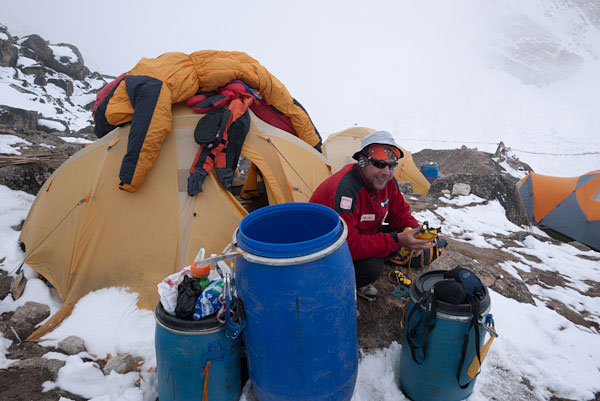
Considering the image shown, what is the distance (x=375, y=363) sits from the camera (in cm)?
253

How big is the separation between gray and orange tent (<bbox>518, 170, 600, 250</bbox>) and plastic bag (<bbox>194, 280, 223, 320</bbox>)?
10.7 m

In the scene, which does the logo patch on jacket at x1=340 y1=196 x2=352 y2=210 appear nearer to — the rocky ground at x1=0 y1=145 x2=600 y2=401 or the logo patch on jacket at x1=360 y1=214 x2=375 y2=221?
the logo patch on jacket at x1=360 y1=214 x2=375 y2=221

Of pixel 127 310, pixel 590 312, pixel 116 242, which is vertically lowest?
pixel 590 312

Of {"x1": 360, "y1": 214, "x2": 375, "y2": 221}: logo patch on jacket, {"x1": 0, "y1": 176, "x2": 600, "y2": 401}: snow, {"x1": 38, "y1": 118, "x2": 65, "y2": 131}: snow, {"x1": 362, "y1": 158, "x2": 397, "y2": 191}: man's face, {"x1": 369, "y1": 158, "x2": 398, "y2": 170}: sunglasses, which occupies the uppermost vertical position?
{"x1": 369, "y1": 158, "x2": 398, "y2": 170}: sunglasses

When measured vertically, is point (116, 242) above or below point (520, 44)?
below

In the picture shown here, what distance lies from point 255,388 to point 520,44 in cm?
9599

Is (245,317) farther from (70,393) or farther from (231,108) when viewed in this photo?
(231,108)

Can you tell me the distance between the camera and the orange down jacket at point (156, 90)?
3305 millimetres

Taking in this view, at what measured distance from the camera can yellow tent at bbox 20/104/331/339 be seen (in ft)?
11.1

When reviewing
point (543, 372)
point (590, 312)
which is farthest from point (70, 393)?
point (590, 312)

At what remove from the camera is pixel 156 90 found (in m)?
3.35

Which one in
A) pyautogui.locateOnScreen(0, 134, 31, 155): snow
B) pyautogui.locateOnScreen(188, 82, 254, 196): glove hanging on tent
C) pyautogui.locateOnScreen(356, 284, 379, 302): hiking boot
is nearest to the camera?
pyautogui.locateOnScreen(356, 284, 379, 302): hiking boot

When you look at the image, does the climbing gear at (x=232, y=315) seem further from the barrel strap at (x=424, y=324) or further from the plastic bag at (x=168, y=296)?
the barrel strap at (x=424, y=324)

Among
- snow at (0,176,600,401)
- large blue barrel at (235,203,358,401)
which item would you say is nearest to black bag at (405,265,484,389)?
large blue barrel at (235,203,358,401)
